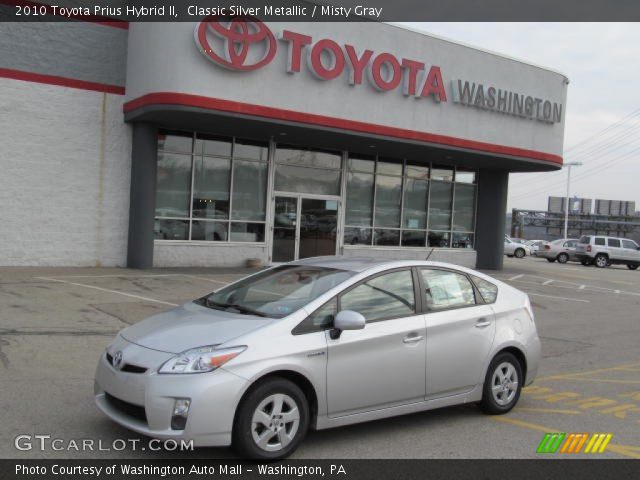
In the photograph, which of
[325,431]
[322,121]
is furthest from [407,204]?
[325,431]

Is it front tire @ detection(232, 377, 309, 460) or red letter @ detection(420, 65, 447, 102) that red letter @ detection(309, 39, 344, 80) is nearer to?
red letter @ detection(420, 65, 447, 102)

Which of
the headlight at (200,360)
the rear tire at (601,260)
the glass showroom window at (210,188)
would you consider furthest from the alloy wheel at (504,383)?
the rear tire at (601,260)

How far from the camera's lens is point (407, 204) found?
21422mm

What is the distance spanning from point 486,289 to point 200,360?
10.5 feet

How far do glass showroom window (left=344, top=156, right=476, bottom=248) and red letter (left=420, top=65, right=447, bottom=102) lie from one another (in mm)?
3031

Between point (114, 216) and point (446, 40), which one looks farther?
point (446, 40)

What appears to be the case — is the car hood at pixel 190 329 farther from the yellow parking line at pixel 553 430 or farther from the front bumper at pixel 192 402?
the yellow parking line at pixel 553 430

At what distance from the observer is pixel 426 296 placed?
5699mm

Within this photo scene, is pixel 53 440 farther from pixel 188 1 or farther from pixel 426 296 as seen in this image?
pixel 188 1

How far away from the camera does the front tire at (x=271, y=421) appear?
171 inches

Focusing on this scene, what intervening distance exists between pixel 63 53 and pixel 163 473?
13670 millimetres

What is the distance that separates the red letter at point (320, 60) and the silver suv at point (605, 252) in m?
22.7

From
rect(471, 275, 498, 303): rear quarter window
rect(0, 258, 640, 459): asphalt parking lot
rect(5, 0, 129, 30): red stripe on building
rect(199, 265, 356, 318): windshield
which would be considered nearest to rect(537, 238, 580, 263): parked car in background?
rect(0, 258, 640, 459): asphalt parking lot

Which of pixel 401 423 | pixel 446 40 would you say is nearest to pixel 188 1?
pixel 446 40
